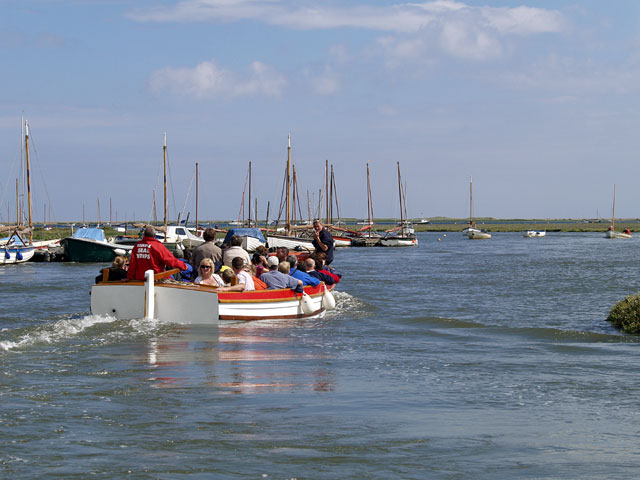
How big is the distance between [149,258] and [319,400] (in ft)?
23.0

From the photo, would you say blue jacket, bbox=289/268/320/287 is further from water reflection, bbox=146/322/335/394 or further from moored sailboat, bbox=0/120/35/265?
moored sailboat, bbox=0/120/35/265

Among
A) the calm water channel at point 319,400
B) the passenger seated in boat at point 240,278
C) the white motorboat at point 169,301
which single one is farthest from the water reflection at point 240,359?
the passenger seated in boat at point 240,278

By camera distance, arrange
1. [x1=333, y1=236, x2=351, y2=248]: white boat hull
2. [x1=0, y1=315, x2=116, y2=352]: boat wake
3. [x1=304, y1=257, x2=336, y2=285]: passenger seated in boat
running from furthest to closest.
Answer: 1. [x1=333, y1=236, x2=351, y2=248]: white boat hull
2. [x1=304, y1=257, x2=336, y2=285]: passenger seated in boat
3. [x1=0, y1=315, x2=116, y2=352]: boat wake

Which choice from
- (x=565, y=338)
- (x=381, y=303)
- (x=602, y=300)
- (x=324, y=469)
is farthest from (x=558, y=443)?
(x=602, y=300)

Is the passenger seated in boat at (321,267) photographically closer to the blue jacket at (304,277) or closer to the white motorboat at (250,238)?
the blue jacket at (304,277)

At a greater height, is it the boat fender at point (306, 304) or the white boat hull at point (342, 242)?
the boat fender at point (306, 304)

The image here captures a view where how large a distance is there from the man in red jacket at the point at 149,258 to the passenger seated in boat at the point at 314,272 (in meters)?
5.61

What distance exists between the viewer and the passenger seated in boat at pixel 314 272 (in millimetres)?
20484

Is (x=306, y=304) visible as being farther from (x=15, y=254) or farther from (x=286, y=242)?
(x=286, y=242)

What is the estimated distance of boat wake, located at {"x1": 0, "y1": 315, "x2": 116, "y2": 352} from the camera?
13586 mm

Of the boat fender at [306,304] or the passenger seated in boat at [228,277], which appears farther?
the boat fender at [306,304]

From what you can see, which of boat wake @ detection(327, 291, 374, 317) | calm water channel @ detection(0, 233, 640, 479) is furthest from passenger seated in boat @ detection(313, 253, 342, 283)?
calm water channel @ detection(0, 233, 640, 479)

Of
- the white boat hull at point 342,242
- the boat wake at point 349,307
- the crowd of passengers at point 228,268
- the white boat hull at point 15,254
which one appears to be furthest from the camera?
the white boat hull at point 342,242

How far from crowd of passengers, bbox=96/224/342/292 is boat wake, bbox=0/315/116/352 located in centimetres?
108
